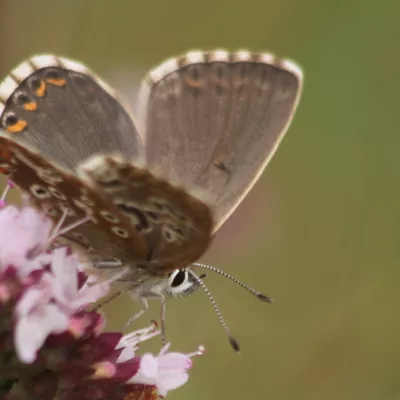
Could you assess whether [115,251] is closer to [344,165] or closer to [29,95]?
[29,95]

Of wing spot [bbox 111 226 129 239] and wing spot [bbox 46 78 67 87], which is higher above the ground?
wing spot [bbox 46 78 67 87]

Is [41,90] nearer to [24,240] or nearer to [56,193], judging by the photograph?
[56,193]

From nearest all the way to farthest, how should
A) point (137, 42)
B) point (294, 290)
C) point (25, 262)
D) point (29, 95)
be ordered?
point (25, 262) < point (29, 95) < point (294, 290) < point (137, 42)

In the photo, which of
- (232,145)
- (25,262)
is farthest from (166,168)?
(25,262)

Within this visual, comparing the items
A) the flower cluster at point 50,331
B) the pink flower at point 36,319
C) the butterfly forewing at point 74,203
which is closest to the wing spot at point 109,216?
the butterfly forewing at point 74,203

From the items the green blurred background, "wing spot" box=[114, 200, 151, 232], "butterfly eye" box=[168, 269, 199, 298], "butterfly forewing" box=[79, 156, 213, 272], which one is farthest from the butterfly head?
the green blurred background

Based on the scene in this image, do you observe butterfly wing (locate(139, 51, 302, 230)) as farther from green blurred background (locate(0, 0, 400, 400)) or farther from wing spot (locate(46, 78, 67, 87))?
green blurred background (locate(0, 0, 400, 400))

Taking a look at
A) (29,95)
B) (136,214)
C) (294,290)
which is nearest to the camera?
(136,214)

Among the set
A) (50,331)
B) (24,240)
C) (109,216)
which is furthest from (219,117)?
(50,331)
